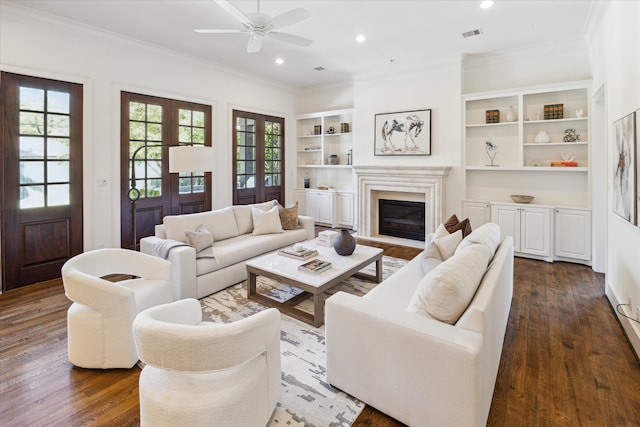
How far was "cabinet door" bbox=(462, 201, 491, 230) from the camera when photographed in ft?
17.6

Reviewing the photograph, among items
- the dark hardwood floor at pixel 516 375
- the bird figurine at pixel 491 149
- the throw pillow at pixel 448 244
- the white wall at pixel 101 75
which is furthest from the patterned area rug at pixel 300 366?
the bird figurine at pixel 491 149

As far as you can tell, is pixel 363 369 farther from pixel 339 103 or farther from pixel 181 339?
pixel 339 103

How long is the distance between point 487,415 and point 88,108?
525 centimetres

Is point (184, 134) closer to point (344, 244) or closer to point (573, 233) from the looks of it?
point (344, 244)

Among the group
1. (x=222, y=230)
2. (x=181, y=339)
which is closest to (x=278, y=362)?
(x=181, y=339)

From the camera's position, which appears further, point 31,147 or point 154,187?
point 154,187

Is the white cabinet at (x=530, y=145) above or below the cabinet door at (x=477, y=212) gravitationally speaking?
above

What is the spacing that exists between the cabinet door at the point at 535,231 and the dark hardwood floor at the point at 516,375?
1447 mm

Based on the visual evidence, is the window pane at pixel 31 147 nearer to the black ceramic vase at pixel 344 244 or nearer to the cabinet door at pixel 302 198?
the black ceramic vase at pixel 344 244

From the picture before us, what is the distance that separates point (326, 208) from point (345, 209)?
43 centimetres

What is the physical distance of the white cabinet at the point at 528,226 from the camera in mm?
4748

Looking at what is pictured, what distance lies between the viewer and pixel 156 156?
5094 mm

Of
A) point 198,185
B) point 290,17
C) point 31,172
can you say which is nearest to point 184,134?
A: point 198,185

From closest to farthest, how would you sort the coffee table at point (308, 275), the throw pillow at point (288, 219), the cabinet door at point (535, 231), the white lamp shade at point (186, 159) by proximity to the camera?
1. the coffee table at point (308, 275)
2. the white lamp shade at point (186, 159)
3. the cabinet door at point (535, 231)
4. the throw pillow at point (288, 219)
